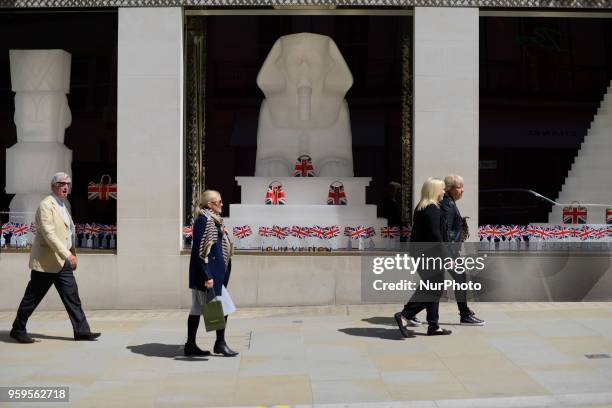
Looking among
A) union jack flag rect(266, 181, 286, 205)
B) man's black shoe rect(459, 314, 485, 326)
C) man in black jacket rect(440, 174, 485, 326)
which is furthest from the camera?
union jack flag rect(266, 181, 286, 205)

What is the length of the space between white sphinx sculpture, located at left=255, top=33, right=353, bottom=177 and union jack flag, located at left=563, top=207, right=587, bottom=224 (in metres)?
3.46

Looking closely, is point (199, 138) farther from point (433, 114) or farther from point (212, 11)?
point (433, 114)

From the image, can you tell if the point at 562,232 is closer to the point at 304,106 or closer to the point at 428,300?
the point at 304,106

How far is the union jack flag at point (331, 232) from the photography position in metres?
12.9

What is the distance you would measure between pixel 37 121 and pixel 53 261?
5374 mm

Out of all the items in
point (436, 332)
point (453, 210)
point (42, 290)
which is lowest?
point (436, 332)

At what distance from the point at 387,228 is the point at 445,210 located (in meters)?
3.56

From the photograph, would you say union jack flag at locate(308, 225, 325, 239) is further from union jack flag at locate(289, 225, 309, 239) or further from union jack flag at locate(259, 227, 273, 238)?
union jack flag at locate(259, 227, 273, 238)

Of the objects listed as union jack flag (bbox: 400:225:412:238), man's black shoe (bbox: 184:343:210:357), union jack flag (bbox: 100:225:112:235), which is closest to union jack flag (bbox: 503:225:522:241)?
union jack flag (bbox: 400:225:412:238)

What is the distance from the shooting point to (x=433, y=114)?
1246 centimetres

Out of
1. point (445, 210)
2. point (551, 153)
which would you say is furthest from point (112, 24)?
point (551, 153)

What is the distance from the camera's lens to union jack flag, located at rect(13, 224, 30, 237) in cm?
1317

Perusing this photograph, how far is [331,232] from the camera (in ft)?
42.6

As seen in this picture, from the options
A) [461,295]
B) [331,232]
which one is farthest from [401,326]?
[331,232]
